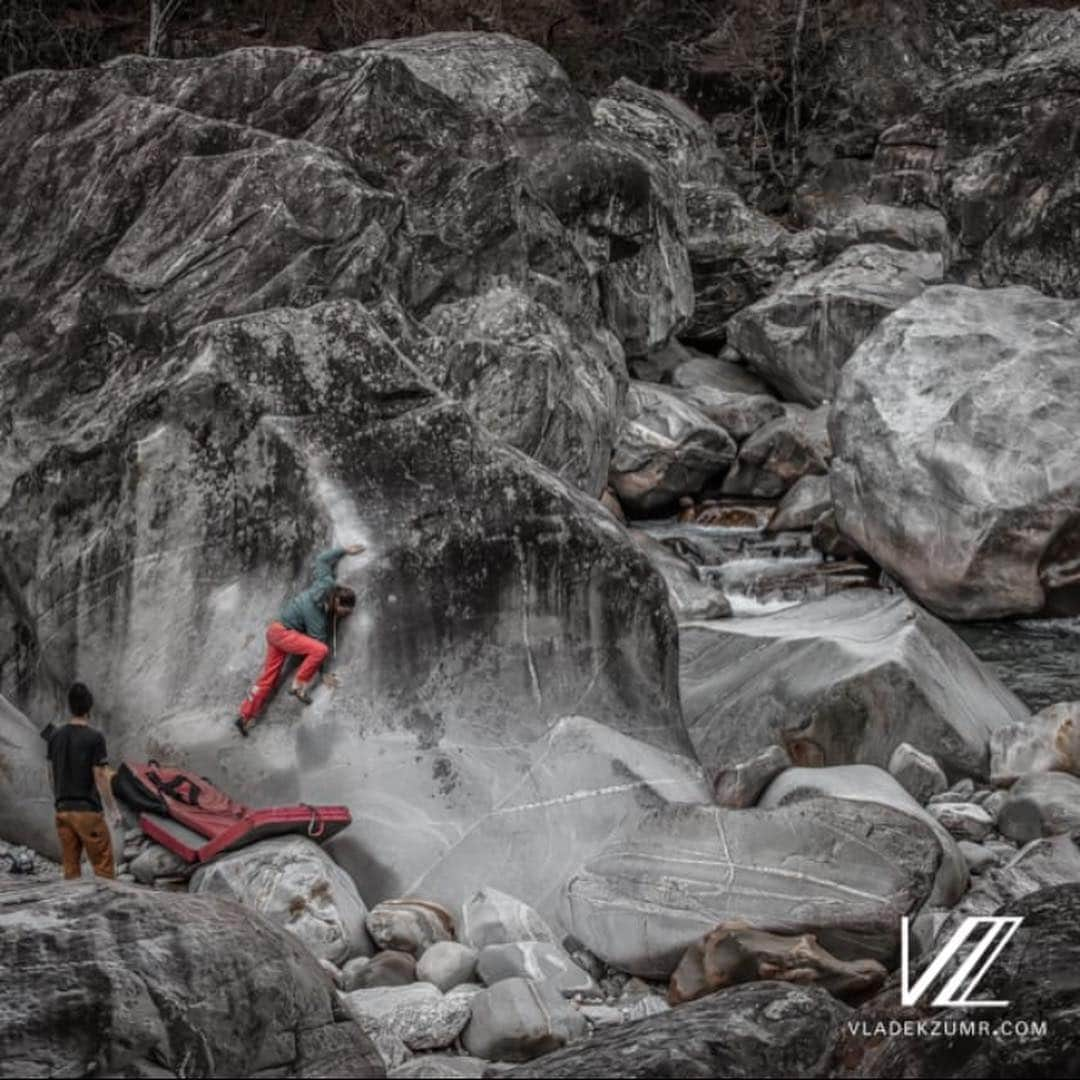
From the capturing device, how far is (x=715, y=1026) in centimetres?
571

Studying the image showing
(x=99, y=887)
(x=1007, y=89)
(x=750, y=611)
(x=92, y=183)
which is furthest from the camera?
(x=1007, y=89)

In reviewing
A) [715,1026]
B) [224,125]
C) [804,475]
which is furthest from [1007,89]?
[715,1026]

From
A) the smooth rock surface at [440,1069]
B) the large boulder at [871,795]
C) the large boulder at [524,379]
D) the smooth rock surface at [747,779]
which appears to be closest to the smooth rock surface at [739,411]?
the large boulder at [524,379]

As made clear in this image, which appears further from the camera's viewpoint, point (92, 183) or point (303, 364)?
point (92, 183)

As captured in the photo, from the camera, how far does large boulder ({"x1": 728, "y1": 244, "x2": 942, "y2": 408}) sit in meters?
23.3

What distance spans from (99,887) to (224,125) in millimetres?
10309

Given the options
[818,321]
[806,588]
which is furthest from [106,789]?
[818,321]

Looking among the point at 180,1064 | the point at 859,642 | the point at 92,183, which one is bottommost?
the point at 859,642

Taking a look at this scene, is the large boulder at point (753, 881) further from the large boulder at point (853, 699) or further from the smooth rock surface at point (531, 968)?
the large boulder at point (853, 699)

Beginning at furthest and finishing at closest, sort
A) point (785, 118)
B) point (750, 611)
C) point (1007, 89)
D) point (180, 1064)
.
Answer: point (785, 118), point (1007, 89), point (750, 611), point (180, 1064)

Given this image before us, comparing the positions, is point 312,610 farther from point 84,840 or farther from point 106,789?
point 84,840

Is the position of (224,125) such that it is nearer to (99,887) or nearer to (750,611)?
(750,611)

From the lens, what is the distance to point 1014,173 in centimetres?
2347

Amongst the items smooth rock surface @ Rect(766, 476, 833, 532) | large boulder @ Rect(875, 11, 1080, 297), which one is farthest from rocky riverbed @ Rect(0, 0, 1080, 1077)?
large boulder @ Rect(875, 11, 1080, 297)
